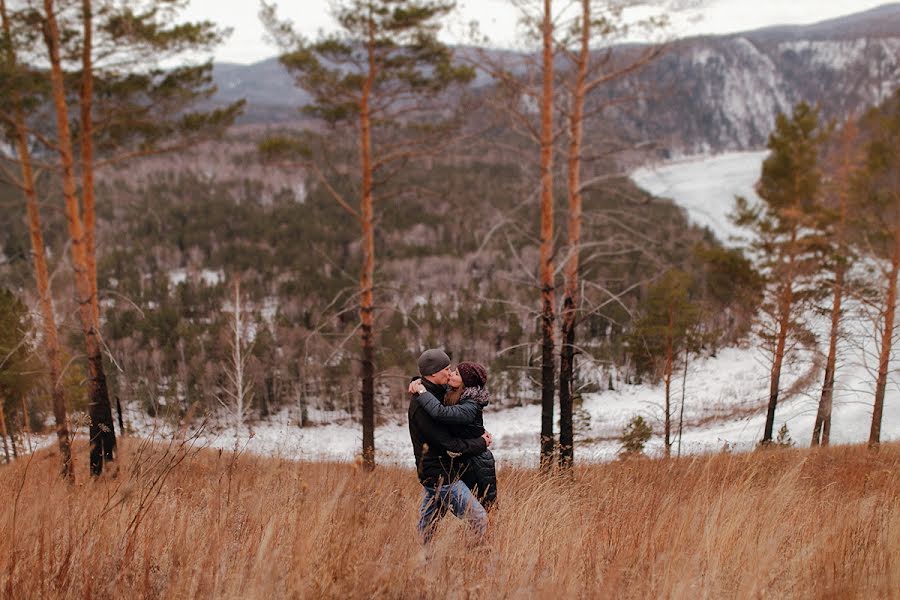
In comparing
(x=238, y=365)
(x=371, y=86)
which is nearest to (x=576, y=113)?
(x=371, y=86)

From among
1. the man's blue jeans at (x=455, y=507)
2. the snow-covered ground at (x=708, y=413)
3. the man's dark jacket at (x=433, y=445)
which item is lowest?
the snow-covered ground at (x=708, y=413)

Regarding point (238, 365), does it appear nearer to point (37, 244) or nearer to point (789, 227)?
point (37, 244)

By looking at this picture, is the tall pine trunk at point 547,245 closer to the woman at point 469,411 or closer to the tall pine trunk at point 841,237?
the woman at point 469,411

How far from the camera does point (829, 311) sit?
14.6 meters

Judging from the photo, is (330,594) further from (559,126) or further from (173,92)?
(173,92)

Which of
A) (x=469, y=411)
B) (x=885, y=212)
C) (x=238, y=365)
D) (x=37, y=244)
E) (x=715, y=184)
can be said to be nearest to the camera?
(x=469, y=411)

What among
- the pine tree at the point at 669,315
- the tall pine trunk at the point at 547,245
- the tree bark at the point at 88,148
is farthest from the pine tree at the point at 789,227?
A: the tree bark at the point at 88,148

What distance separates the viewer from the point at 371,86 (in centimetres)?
962

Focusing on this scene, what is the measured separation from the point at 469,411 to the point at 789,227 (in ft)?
55.8

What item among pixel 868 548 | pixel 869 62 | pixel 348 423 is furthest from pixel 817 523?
pixel 869 62

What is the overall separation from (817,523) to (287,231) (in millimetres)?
99487

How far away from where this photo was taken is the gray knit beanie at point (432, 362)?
3197 mm

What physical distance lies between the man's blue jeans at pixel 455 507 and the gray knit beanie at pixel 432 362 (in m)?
0.65

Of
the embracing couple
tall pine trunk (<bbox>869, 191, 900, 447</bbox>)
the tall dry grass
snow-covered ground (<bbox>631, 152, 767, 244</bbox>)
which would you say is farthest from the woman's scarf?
snow-covered ground (<bbox>631, 152, 767, 244</bbox>)
